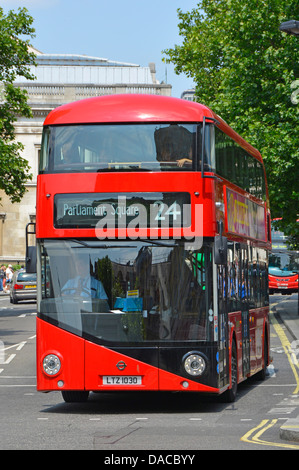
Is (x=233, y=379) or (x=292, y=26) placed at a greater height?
(x=292, y=26)

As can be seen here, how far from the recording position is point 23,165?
4041cm

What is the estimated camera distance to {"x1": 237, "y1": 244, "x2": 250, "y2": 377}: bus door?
15.8m

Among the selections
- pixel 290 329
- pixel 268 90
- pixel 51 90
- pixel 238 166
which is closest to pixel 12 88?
pixel 268 90

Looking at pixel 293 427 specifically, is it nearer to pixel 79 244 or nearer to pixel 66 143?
pixel 79 244

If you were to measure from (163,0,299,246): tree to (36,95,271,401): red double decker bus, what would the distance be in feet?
68.5

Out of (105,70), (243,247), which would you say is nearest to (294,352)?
(243,247)

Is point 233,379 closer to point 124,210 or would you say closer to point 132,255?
point 132,255

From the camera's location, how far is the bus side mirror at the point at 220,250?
1284cm

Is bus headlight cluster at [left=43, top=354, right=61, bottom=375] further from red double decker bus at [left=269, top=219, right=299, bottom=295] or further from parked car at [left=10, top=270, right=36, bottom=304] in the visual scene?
red double decker bus at [left=269, top=219, right=299, bottom=295]

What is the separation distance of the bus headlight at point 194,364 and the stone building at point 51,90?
180 ft

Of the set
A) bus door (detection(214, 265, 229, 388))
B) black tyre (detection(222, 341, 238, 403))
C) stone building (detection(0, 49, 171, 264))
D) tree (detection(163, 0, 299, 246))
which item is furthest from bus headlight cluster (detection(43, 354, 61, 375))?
stone building (detection(0, 49, 171, 264))

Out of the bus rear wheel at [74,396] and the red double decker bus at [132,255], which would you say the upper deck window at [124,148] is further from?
the bus rear wheel at [74,396]

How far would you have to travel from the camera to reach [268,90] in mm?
37094

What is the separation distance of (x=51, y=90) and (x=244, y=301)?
5809 centimetres
